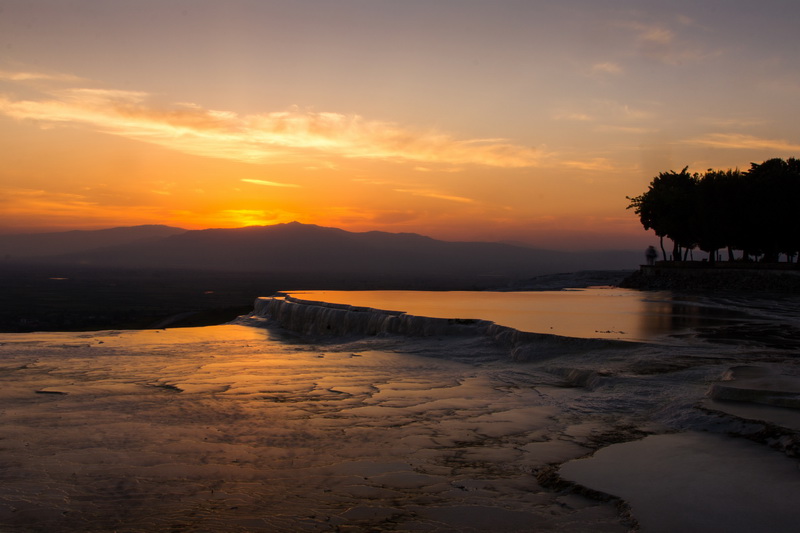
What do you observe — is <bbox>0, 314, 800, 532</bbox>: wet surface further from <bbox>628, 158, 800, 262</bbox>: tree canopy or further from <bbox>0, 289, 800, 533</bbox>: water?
<bbox>628, 158, 800, 262</bbox>: tree canopy

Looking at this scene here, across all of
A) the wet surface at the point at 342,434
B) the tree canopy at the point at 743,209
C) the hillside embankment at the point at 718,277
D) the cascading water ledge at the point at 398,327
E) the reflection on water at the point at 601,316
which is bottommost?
the wet surface at the point at 342,434

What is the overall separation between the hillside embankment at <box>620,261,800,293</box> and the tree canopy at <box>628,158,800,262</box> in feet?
7.90

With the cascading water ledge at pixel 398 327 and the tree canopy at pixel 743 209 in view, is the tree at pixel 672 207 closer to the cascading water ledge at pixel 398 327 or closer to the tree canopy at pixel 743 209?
the tree canopy at pixel 743 209

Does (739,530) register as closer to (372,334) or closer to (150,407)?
(150,407)

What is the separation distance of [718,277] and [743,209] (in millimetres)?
5388

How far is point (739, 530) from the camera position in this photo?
6.60 meters

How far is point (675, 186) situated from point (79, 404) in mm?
55417

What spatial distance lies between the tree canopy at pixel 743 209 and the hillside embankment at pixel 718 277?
94.8 inches

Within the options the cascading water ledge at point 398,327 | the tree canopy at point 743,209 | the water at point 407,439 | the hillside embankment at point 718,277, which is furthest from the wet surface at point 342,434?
the tree canopy at point 743,209

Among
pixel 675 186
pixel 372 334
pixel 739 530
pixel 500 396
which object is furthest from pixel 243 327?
pixel 675 186

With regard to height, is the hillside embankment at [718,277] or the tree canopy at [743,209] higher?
the tree canopy at [743,209]

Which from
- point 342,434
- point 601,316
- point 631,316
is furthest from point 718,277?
point 342,434

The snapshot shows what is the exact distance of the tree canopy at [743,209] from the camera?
46594 millimetres

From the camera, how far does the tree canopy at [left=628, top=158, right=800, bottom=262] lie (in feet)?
153
